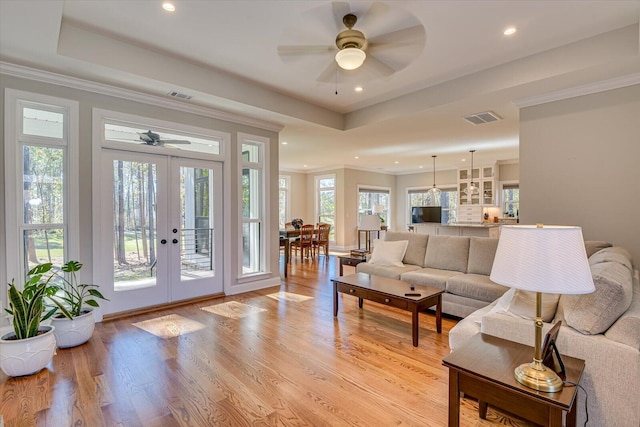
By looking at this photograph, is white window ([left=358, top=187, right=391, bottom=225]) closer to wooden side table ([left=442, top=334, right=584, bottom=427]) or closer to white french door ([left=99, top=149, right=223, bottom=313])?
white french door ([left=99, top=149, right=223, bottom=313])

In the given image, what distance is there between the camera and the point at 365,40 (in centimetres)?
291

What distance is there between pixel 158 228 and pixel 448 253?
13.1ft

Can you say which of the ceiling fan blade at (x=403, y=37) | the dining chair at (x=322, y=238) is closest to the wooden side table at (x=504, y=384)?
the ceiling fan blade at (x=403, y=37)

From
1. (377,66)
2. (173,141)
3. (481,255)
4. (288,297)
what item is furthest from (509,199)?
(173,141)

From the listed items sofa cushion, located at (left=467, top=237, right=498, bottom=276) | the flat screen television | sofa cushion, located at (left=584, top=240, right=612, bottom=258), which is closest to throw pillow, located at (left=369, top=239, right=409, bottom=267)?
sofa cushion, located at (left=467, top=237, right=498, bottom=276)

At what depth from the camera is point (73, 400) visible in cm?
220

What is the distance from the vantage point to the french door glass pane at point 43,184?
3316 millimetres

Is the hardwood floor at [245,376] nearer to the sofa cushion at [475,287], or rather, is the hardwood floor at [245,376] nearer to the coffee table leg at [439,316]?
the coffee table leg at [439,316]

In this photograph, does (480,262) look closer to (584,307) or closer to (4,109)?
(584,307)

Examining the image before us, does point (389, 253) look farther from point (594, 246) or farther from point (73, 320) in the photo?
point (73, 320)

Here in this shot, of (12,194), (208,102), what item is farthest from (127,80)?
(12,194)

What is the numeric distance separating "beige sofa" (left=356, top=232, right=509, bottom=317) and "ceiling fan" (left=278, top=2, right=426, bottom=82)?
255cm

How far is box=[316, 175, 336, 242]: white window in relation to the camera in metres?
10.4

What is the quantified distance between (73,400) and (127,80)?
3.11m
